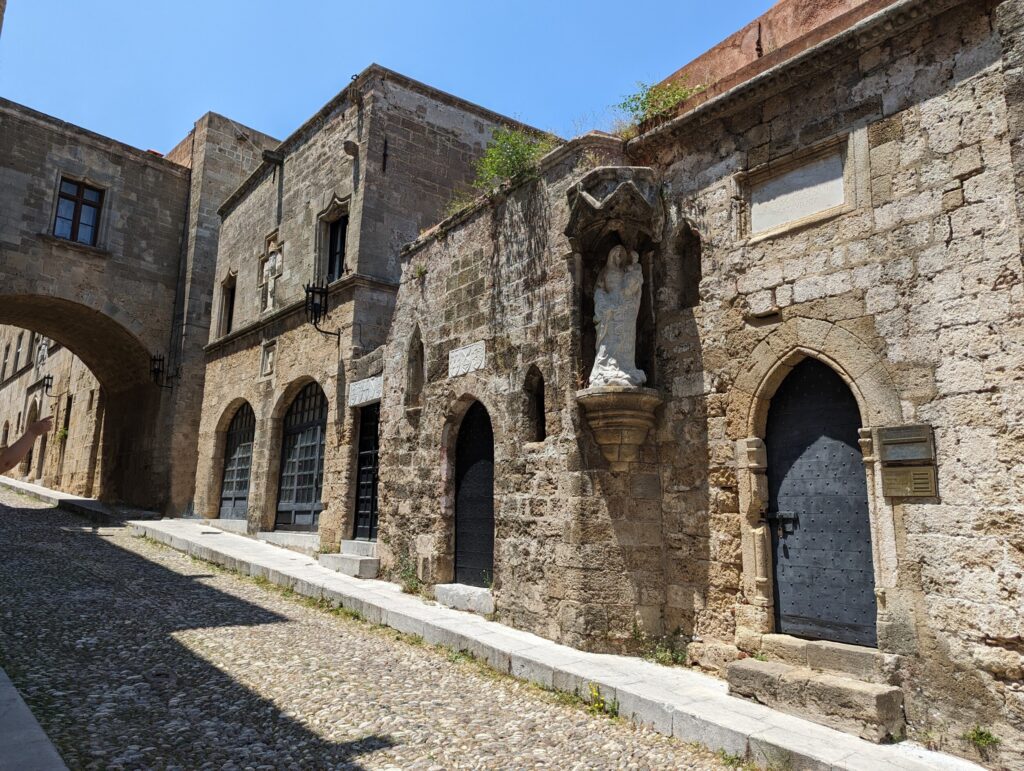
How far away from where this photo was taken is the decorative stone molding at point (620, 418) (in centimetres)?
559

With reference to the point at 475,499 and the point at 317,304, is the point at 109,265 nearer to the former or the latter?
the point at 317,304

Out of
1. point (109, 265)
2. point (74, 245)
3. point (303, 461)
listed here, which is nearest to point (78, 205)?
point (74, 245)

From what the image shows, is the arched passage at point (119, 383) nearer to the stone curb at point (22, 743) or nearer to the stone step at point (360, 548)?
the stone step at point (360, 548)

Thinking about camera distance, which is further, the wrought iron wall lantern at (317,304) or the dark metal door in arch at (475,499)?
the wrought iron wall lantern at (317,304)

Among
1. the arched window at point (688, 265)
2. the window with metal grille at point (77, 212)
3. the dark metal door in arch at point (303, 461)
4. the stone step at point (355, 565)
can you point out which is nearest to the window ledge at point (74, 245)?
the window with metal grille at point (77, 212)

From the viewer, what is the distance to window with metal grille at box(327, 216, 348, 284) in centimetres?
1130

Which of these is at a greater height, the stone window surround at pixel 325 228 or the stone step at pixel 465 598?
the stone window surround at pixel 325 228

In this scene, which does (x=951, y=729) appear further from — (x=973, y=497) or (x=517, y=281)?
(x=517, y=281)

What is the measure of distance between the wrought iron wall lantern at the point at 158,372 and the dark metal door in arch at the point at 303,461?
5.60 meters

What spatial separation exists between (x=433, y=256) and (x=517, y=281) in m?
1.81

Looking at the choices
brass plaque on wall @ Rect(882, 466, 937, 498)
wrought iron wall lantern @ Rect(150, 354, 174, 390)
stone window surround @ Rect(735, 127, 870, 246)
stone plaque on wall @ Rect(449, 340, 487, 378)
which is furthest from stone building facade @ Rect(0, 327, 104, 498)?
brass plaque on wall @ Rect(882, 466, 937, 498)

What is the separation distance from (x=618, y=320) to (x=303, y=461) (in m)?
7.38

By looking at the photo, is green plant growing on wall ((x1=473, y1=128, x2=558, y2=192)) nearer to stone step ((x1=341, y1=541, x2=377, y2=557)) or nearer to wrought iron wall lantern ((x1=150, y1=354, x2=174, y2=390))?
stone step ((x1=341, y1=541, x2=377, y2=557))

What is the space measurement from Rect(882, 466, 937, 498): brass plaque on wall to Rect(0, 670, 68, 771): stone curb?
14.7ft
